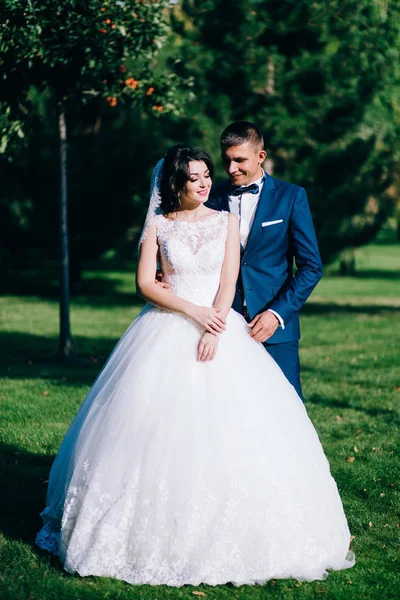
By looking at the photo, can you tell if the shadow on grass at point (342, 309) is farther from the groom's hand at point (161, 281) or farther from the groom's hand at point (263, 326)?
the groom's hand at point (161, 281)

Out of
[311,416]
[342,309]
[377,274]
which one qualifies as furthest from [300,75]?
[377,274]

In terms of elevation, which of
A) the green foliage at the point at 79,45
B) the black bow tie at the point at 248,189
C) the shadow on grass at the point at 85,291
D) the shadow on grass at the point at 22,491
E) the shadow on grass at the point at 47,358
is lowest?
the shadow on grass at the point at 85,291

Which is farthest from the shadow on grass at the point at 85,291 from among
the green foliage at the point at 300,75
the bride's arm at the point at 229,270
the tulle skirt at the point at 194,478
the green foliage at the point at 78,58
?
the tulle skirt at the point at 194,478

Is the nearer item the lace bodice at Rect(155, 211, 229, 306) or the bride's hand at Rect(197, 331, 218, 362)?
the bride's hand at Rect(197, 331, 218, 362)

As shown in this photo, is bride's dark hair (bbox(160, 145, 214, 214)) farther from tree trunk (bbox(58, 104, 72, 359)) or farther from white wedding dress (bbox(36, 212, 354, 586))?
tree trunk (bbox(58, 104, 72, 359))

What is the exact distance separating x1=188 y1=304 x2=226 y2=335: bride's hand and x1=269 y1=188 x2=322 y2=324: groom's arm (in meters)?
0.50

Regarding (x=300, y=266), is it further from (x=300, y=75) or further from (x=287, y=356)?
(x=300, y=75)

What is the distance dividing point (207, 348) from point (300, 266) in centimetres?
96

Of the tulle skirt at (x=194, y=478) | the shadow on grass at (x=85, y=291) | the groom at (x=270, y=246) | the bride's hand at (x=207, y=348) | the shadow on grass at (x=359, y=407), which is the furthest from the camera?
the shadow on grass at (x=85, y=291)

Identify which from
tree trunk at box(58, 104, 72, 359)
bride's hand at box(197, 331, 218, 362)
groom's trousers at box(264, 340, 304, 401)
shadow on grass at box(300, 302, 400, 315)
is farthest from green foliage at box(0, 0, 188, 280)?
shadow on grass at box(300, 302, 400, 315)

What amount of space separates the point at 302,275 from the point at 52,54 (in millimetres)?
5744

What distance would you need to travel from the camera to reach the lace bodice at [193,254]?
185 inches

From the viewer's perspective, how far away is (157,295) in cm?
462

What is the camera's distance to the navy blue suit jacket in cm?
508
